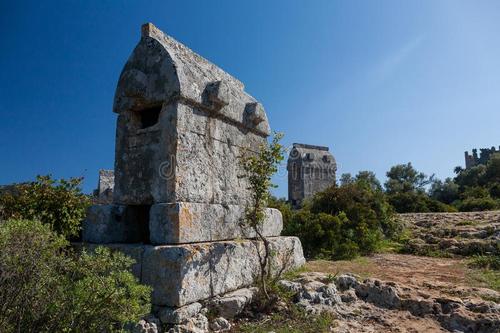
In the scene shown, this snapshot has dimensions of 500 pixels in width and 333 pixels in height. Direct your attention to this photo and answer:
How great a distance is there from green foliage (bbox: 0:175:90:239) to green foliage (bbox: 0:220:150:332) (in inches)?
68.6

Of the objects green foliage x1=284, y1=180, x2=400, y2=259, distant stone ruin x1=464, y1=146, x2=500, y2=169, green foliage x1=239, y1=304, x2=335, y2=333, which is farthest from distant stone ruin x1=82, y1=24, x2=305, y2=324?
distant stone ruin x1=464, y1=146, x2=500, y2=169

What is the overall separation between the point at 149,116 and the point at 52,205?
70.5 inches

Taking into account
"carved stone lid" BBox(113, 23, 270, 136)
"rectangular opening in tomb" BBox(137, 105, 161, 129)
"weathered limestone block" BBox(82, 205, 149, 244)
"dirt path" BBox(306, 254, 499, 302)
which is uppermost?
"carved stone lid" BBox(113, 23, 270, 136)

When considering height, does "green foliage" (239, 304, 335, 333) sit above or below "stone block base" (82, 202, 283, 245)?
below

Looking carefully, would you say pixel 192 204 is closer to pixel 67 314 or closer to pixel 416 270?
pixel 67 314

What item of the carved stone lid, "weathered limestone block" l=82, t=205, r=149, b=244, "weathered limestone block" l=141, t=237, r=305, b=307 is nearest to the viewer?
"weathered limestone block" l=141, t=237, r=305, b=307

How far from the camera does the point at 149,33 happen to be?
460 cm

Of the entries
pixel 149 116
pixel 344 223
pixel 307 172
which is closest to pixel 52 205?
pixel 149 116

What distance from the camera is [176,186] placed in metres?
3.94

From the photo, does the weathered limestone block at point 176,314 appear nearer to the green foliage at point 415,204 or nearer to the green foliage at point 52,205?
the green foliage at point 52,205

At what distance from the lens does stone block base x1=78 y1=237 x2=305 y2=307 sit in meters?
3.51

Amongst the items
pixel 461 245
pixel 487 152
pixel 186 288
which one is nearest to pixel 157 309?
pixel 186 288

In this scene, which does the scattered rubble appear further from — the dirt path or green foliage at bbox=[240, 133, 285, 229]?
green foliage at bbox=[240, 133, 285, 229]

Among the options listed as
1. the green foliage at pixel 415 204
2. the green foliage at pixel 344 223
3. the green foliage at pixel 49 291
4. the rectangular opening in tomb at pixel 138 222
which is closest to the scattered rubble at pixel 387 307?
the rectangular opening in tomb at pixel 138 222
